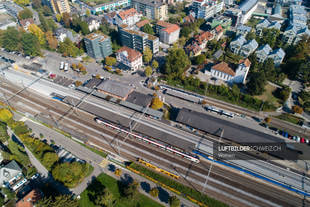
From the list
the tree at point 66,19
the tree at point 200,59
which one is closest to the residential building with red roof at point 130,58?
the tree at point 200,59

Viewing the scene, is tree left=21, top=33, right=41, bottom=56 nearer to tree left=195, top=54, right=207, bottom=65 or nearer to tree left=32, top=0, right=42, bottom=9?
tree left=32, top=0, right=42, bottom=9

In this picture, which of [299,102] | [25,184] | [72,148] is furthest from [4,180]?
[299,102]

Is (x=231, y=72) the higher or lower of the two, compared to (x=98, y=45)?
lower

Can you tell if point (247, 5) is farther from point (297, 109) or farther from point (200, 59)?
point (297, 109)

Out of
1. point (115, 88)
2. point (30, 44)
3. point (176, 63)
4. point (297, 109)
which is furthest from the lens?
point (30, 44)

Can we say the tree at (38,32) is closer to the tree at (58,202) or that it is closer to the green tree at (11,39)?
the green tree at (11,39)

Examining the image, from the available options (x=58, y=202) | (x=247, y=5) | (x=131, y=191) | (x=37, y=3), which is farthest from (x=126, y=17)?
(x=58, y=202)

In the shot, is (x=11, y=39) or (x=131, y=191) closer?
(x=131, y=191)

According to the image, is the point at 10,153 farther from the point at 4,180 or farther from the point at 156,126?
the point at 156,126

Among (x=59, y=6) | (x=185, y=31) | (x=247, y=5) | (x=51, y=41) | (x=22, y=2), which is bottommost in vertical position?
(x=51, y=41)
